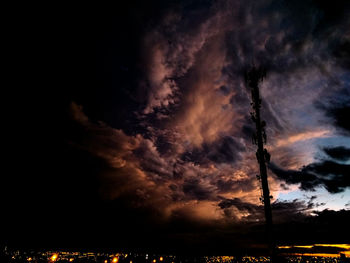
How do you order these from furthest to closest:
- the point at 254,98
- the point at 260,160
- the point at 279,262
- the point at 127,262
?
the point at 127,262 < the point at 254,98 < the point at 260,160 < the point at 279,262

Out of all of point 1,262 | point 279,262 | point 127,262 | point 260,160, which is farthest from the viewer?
point 127,262

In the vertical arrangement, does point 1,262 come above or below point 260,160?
below

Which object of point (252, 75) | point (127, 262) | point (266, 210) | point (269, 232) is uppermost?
point (252, 75)

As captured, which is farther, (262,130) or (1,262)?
(1,262)

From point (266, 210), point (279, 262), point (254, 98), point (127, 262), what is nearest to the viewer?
point (279, 262)

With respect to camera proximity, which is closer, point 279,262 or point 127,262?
point 279,262

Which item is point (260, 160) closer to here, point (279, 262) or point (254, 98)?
point (254, 98)

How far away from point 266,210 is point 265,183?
6.00 feet

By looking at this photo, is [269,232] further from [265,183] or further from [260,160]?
[260,160]

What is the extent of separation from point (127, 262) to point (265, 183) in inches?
2169

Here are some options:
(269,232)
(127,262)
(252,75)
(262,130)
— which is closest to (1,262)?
(269,232)

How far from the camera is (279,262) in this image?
13297mm

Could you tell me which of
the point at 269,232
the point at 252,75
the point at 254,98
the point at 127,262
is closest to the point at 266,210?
the point at 269,232

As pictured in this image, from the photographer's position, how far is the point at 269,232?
14.1 m
